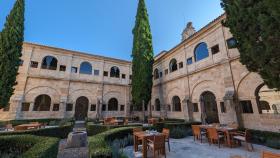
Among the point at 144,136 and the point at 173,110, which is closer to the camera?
the point at 144,136

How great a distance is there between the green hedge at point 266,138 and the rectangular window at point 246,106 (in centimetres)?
171

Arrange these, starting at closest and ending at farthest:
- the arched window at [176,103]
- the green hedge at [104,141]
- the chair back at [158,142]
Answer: the green hedge at [104,141]
the chair back at [158,142]
the arched window at [176,103]

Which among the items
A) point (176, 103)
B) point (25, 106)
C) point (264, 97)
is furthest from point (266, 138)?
point (25, 106)

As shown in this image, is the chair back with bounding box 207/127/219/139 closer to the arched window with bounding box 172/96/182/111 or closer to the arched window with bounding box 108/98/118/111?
the arched window with bounding box 172/96/182/111

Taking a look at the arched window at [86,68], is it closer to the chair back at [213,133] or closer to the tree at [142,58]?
the tree at [142,58]

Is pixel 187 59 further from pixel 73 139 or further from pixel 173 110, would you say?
pixel 73 139

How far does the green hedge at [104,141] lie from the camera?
4.11 m

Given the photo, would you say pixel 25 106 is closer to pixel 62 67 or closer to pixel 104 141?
pixel 62 67

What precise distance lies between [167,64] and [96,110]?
13.7 metres

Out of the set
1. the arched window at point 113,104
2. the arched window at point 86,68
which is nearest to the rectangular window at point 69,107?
the arched window at point 86,68

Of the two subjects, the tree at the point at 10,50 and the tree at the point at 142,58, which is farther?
the tree at the point at 142,58

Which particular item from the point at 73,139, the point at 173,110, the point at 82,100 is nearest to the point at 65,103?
the point at 82,100

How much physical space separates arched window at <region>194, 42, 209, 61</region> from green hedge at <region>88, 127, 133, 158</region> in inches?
455

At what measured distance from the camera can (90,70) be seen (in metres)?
23.0
